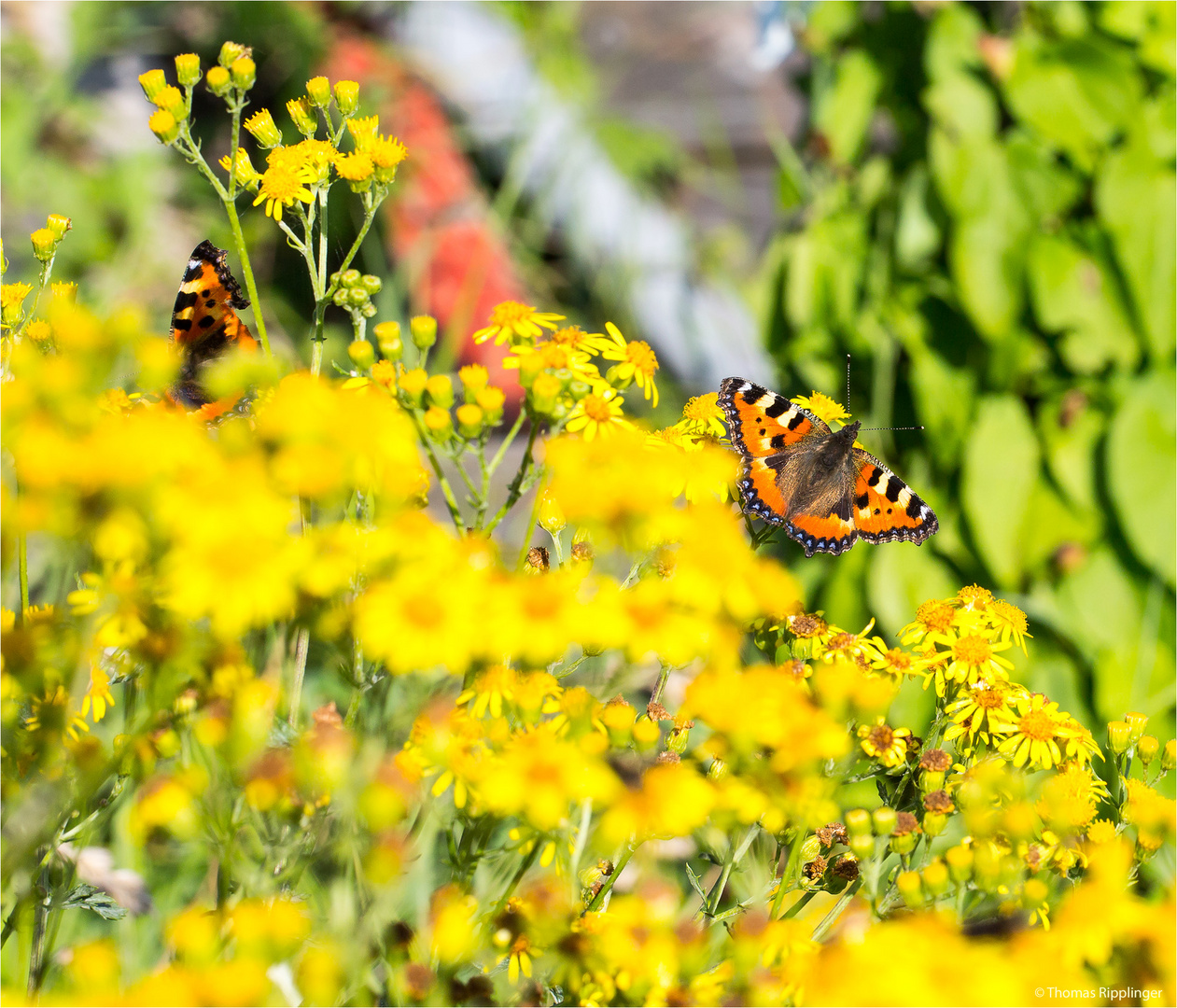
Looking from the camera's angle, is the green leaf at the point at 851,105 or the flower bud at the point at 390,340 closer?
the flower bud at the point at 390,340

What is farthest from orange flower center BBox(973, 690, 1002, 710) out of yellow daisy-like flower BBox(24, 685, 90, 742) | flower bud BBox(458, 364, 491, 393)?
yellow daisy-like flower BBox(24, 685, 90, 742)

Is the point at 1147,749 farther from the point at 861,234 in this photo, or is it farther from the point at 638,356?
the point at 861,234

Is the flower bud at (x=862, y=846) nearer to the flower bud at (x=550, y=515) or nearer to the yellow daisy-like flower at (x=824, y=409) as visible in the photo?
the flower bud at (x=550, y=515)

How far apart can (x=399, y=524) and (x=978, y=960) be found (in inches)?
19.8

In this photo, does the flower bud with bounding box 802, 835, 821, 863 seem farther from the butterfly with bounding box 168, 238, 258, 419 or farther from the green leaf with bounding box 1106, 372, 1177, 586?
the green leaf with bounding box 1106, 372, 1177, 586

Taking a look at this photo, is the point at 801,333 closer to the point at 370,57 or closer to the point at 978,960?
the point at 370,57

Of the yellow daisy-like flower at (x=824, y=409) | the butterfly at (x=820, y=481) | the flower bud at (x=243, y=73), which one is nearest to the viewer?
the flower bud at (x=243, y=73)

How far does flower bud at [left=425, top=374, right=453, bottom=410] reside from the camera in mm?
1044

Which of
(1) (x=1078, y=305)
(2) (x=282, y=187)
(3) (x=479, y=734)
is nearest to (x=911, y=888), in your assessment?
(3) (x=479, y=734)

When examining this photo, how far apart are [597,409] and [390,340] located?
0.26 metres

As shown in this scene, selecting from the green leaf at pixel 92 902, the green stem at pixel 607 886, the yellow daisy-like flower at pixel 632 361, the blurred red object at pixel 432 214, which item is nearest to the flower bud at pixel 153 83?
the yellow daisy-like flower at pixel 632 361

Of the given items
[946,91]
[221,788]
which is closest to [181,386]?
[221,788]

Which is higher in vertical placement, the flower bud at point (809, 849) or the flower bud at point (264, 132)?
the flower bud at point (264, 132)

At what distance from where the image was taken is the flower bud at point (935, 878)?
3.08ft
